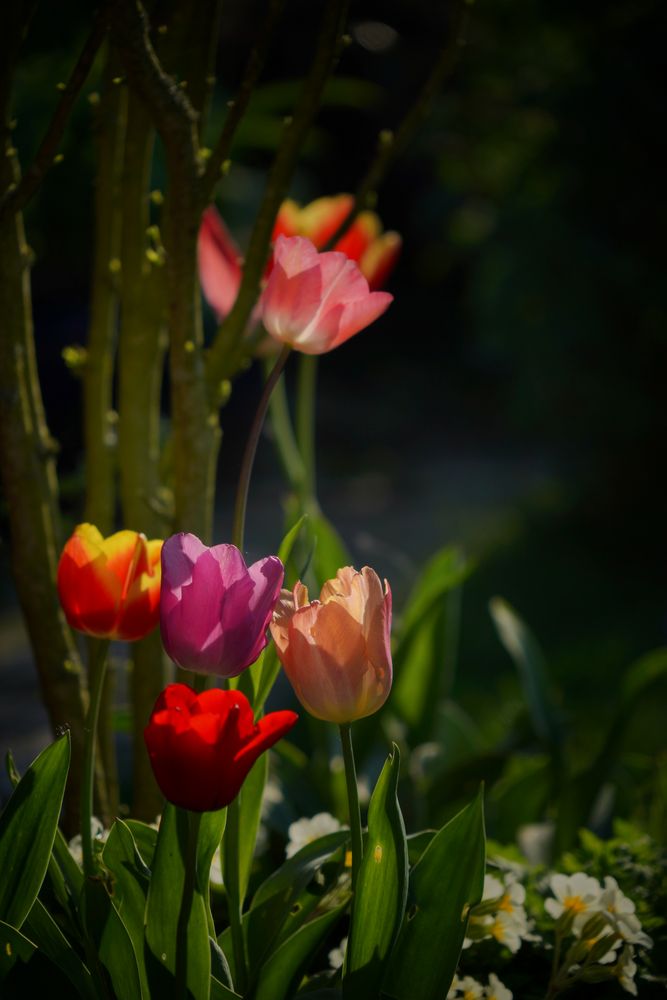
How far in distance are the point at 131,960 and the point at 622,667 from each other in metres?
2.39

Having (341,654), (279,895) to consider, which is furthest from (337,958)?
(341,654)

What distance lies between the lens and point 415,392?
258 inches

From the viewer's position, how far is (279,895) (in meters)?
0.97

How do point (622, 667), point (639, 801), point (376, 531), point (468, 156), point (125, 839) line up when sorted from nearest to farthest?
point (125, 839), point (639, 801), point (622, 667), point (376, 531), point (468, 156)

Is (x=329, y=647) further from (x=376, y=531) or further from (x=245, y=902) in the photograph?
(x=376, y=531)

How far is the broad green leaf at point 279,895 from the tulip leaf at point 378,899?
0.16m

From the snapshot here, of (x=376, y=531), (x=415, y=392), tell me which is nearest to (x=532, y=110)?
(x=376, y=531)

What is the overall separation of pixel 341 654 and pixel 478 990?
39 centimetres

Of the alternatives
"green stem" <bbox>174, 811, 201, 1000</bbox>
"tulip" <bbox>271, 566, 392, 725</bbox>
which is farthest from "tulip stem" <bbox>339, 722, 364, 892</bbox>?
"green stem" <bbox>174, 811, 201, 1000</bbox>

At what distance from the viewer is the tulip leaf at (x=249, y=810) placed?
989 mm

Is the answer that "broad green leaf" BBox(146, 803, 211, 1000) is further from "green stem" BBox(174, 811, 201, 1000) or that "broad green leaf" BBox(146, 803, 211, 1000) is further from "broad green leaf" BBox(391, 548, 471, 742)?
"broad green leaf" BBox(391, 548, 471, 742)

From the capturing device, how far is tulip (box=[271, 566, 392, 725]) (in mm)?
727

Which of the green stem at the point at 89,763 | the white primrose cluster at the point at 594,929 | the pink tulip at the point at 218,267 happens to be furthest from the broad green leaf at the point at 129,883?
the pink tulip at the point at 218,267

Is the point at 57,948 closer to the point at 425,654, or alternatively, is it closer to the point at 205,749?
the point at 205,749
